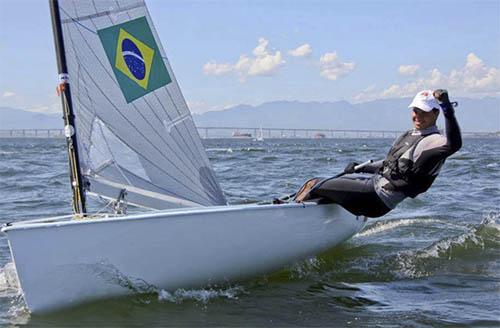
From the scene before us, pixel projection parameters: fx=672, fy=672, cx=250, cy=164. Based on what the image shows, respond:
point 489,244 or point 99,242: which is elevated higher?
point 99,242

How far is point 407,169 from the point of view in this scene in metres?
4.37

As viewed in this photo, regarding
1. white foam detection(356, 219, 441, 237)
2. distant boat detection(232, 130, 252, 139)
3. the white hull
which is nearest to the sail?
the white hull

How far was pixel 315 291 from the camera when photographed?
461 centimetres

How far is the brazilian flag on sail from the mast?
333 millimetres

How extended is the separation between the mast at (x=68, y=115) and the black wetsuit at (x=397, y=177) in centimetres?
157

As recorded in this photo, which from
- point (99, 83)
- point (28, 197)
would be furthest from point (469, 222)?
point (28, 197)

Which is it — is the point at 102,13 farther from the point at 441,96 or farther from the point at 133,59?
the point at 441,96

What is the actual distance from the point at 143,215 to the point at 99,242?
0.28 meters

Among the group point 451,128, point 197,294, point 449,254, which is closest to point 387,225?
point 449,254

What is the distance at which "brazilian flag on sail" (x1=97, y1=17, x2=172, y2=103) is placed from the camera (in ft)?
14.9

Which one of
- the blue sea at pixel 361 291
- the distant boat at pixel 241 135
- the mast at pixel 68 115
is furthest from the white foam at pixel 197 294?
the distant boat at pixel 241 135

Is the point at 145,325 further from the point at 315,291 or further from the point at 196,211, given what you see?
the point at 315,291

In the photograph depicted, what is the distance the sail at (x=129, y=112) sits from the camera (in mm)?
4401

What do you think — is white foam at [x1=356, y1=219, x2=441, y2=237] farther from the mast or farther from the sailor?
the mast
